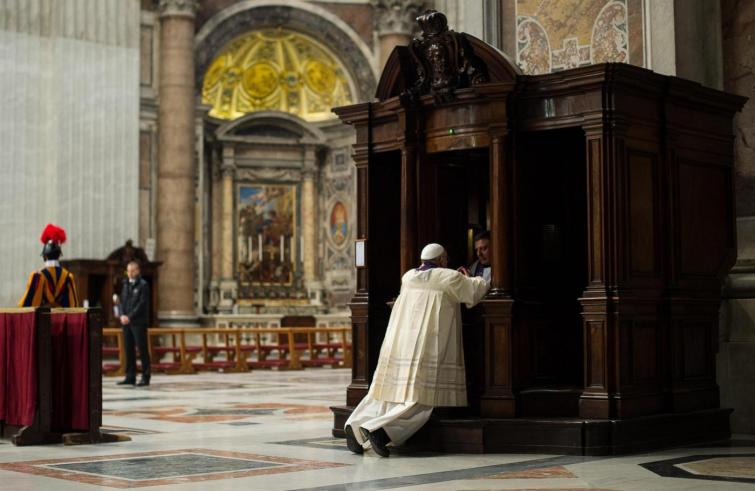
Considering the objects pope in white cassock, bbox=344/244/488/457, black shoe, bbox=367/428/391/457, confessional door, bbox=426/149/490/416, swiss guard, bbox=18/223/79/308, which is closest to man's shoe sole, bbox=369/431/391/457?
black shoe, bbox=367/428/391/457

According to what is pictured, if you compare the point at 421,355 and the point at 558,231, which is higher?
the point at 558,231

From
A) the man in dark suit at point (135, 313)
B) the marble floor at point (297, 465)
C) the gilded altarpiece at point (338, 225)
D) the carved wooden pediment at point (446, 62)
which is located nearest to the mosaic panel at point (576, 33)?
the carved wooden pediment at point (446, 62)

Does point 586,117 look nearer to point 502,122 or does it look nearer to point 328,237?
point 502,122

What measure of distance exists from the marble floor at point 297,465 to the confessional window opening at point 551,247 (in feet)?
3.83

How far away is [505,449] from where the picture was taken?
8.15 metres

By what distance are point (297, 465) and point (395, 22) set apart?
20872 millimetres

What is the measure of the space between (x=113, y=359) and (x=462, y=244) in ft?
46.8

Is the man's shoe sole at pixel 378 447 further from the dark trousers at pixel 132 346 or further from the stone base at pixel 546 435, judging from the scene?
the dark trousers at pixel 132 346

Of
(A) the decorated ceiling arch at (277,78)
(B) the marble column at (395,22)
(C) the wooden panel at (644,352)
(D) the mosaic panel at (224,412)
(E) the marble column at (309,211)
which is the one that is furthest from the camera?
(E) the marble column at (309,211)

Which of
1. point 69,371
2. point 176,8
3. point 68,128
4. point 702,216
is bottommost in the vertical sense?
point 69,371

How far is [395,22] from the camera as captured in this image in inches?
1075

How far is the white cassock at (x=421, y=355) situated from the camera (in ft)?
26.6

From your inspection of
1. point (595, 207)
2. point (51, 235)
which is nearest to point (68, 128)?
point (51, 235)

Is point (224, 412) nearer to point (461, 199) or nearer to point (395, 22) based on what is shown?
point (461, 199)
